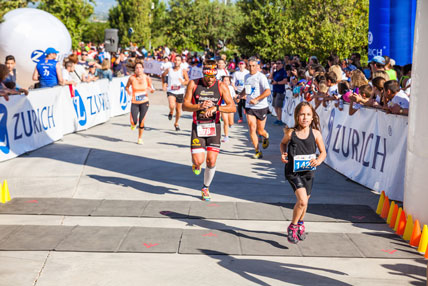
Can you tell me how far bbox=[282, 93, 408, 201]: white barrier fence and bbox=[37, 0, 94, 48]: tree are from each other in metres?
22.8

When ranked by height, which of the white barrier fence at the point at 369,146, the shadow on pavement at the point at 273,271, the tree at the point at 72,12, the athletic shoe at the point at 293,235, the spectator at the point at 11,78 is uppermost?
the tree at the point at 72,12

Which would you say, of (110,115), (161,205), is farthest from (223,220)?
(110,115)

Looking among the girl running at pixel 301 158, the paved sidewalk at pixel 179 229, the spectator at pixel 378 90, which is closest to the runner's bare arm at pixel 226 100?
the paved sidewalk at pixel 179 229

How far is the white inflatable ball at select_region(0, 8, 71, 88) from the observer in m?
21.3

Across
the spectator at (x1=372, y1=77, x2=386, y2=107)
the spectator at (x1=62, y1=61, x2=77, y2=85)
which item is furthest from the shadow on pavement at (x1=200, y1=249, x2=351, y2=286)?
the spectator at (x1=62, y1=61, x2=77, y2=85)

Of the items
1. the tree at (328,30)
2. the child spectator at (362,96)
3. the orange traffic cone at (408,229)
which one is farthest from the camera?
the tree at (328,30)

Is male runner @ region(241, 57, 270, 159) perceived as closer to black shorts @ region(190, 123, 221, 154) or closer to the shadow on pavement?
black shorts @ region(190, 123, 221, 154)

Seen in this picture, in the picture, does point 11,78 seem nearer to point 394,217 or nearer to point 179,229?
point 179,229

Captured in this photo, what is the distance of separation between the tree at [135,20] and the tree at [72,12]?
38019 mm

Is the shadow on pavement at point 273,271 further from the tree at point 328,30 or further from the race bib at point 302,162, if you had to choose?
the tree at point 328,30

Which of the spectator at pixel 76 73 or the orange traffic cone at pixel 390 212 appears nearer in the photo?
the orange traffic cone at pixel 390 212

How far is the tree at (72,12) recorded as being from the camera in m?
31.5

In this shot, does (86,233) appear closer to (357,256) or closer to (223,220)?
(223,220)

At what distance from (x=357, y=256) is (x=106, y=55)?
32.1m
